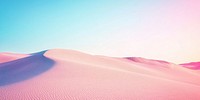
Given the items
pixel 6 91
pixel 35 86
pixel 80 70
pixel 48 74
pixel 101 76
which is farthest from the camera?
pixel 80 70

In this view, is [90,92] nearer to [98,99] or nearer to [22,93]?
[98,99]

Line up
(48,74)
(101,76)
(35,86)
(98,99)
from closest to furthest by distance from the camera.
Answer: (98,99)
(35,86)
(48,74)
(101,76)

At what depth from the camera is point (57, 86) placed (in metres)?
10.9

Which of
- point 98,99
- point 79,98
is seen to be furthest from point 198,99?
point 79,98

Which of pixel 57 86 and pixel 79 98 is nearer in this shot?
pixel 79 98

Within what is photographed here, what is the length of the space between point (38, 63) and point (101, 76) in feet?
19.7

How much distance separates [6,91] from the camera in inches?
397

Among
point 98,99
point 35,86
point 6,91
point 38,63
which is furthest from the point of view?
point 38,63

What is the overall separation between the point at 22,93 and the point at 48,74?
12.8ft

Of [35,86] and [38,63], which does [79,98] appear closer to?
[35,86]

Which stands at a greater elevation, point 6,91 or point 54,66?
point 54,66

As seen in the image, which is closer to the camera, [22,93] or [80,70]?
[22,93]

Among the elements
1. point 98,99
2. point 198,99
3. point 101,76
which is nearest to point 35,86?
point 98,99

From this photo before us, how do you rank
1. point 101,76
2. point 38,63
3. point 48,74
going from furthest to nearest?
1. point 38,63
2. point 101,76
3. point 48,74
